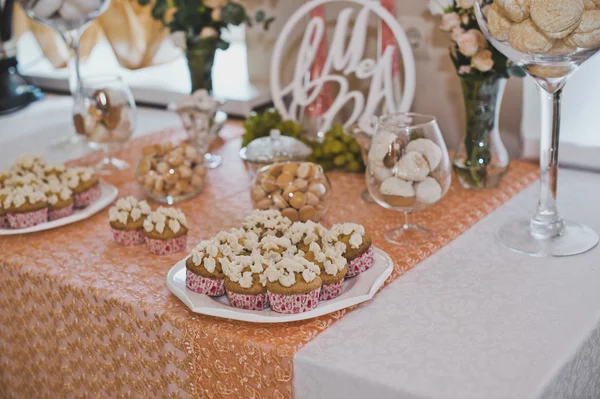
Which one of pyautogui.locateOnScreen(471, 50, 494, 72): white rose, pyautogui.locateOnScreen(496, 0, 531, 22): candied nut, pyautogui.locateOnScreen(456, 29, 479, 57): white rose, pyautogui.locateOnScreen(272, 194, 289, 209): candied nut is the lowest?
pyautogui.locateOnScreen(272, 194, 289, 209): candied nut

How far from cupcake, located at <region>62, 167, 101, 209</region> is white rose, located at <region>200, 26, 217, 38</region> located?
47cm

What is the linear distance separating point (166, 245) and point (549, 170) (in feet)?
1.86

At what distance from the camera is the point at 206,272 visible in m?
0.97

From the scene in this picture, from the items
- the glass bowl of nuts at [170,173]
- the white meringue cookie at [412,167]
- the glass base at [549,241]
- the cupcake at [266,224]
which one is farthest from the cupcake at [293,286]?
the glass bowl of nuts at [170,173]

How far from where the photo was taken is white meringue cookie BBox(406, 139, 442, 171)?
111cm

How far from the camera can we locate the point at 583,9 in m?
0.97

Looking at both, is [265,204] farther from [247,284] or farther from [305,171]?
[247,284]

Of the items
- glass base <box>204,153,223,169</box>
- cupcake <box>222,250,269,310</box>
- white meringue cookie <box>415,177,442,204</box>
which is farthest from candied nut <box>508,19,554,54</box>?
glass base <box>204,153,223,169</box>

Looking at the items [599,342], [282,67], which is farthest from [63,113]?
[599,342]

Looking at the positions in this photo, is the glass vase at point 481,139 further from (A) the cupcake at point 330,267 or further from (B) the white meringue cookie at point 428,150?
(A) the cupcake at point 330,267

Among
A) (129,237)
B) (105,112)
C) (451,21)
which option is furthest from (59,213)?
(451,21)

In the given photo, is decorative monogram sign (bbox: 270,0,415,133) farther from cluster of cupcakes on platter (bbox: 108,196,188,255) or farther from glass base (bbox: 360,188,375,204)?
cluster of cupcakes on platter (bbox: 108,196,188,255)

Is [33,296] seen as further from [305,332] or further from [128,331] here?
[305,332]

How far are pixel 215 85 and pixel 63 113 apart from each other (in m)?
0.41
